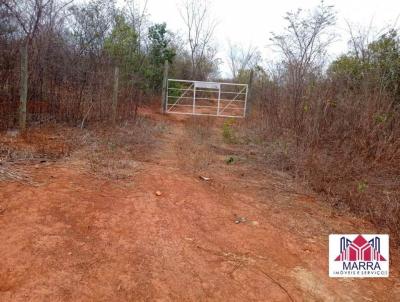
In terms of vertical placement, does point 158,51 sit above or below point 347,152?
above

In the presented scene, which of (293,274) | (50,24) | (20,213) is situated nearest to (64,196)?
(20,213)

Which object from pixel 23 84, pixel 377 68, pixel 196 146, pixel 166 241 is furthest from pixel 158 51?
pixel 166 241

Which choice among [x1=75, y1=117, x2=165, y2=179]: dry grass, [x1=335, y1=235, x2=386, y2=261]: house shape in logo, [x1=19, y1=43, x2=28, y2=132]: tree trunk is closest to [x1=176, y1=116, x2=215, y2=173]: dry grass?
[x1=75, y1=117, x2=165, y2=179]: dry grass

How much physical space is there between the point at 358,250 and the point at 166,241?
1673mm

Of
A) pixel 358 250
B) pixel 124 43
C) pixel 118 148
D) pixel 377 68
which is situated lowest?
pixel 358 250

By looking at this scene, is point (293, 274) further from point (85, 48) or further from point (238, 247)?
point (85, 48)

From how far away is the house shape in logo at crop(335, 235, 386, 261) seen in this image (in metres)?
2.86

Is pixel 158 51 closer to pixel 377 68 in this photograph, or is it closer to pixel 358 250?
pixel 377 68

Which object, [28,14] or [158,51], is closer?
[28,14]

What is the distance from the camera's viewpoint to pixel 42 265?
259 cm

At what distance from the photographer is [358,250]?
2.85m

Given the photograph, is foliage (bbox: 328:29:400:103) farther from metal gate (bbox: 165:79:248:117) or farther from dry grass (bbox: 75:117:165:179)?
metal gate (bbox: 165:79:248:117)

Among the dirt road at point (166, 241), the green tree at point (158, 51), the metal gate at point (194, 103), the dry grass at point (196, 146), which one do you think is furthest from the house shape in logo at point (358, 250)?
the green tree at point (158, 51)

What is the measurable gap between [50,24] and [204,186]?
5.58m
